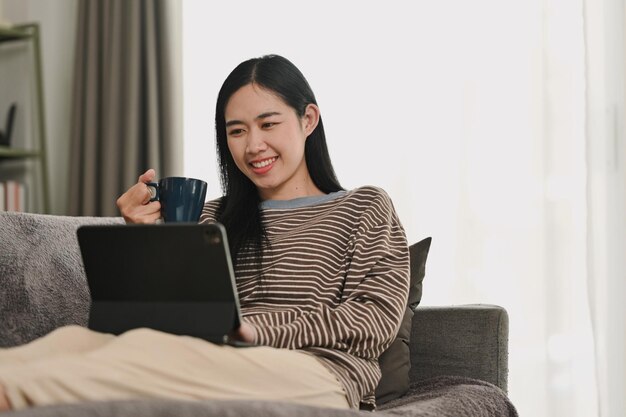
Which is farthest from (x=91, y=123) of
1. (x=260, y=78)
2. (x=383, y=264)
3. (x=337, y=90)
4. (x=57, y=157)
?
(x=383, y=264)

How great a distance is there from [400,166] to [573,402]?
0.94 metres

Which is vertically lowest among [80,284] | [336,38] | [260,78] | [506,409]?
[506,409]

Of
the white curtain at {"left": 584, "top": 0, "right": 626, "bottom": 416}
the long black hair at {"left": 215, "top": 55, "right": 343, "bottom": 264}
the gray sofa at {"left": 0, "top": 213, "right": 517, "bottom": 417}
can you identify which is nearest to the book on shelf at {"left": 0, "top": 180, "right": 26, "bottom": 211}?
the gray sofa at {"left": 0, "top": 213, "right": 517, "bottom": 417}

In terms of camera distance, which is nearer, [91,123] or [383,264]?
[383,264]

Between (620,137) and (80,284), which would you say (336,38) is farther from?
(80,284)

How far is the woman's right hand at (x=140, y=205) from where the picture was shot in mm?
1799

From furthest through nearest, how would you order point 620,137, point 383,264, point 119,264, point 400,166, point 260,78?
point 400,166
point 620,137
point 260,78
point 383,264
point 119,264

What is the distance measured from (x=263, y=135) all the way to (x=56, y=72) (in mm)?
2323

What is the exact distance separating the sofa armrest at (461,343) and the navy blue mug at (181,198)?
610mm

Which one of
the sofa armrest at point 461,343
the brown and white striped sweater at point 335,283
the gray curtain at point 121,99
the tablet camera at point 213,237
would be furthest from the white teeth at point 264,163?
the gray curtain at point 121,99

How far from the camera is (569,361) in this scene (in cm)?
277

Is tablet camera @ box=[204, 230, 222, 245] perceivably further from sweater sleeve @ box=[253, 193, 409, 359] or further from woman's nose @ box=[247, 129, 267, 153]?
woman's nose @ box=[247, 129, 267, 153]

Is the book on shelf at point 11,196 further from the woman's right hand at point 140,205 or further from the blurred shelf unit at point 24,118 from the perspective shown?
the woman's right hand at point 140,205

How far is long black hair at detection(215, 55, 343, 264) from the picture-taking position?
1.97 meters
